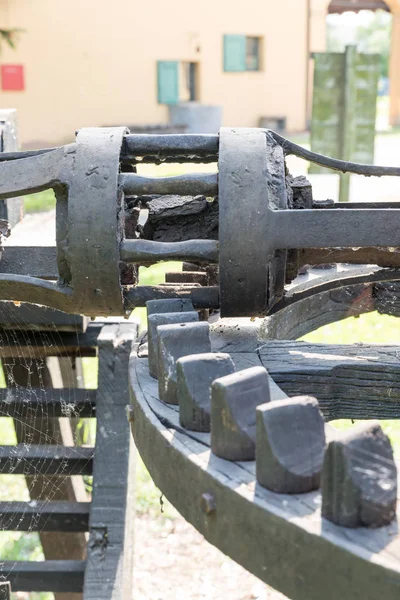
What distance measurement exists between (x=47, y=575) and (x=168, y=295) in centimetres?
173

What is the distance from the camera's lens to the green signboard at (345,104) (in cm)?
565

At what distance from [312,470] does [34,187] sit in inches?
36.3

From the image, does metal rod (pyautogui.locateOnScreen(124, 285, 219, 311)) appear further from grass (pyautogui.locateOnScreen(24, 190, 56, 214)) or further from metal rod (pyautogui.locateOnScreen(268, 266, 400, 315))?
grass (pyautogui.locateOnScreen(24, 190, 56, 214))

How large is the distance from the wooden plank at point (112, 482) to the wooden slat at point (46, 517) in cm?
19

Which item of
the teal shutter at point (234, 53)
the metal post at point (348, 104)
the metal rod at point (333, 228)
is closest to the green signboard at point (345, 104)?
the metal post at point (348, 104)

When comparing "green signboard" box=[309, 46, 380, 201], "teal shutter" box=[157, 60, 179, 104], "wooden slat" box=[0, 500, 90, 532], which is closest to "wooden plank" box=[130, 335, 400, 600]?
"wooden slat" box=[0, 500, 90, 532]

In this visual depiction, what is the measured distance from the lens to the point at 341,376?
1864 millimetres

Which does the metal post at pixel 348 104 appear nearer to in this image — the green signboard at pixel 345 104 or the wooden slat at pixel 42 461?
the green signboard at pixel 345 104

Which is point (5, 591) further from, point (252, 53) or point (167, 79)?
point (252, 53)

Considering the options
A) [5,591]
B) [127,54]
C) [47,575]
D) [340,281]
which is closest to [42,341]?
[47,575]

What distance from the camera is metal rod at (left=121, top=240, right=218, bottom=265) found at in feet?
5.43

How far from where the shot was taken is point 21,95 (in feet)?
48.4

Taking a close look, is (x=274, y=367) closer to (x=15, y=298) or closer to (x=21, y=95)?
(x=15, y=298)

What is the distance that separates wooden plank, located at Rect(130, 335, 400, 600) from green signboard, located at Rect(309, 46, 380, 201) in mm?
4560
